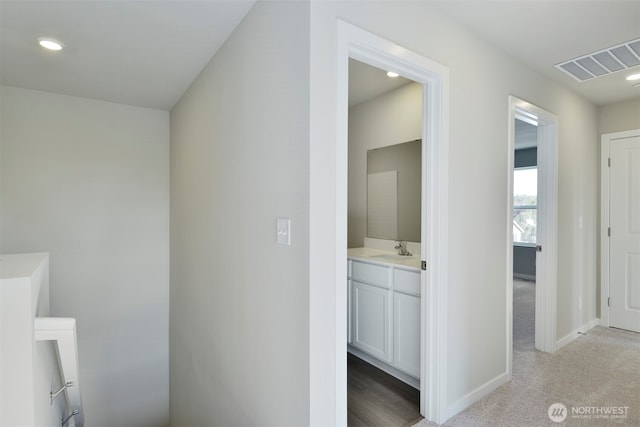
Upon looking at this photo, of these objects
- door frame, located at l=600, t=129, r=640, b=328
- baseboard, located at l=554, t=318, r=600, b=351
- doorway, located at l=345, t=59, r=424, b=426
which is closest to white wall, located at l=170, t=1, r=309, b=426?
doorway, located at l=345, t=59, r=424, b=426

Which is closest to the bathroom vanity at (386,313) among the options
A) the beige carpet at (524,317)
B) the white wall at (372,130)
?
the white wall at (372,130)

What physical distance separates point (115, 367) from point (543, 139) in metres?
4.73

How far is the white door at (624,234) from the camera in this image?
350 centimetres

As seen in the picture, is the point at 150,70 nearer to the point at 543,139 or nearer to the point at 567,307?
the point at 543,139

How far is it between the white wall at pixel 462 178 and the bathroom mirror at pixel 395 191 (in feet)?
2.33

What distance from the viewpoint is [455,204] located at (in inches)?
81.2

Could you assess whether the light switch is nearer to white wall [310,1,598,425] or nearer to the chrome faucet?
white wall [310,1,598,425]

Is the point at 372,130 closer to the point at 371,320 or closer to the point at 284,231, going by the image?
the point at 371,320

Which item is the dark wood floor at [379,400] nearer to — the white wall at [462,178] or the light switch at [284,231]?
the white wall at [462,178]

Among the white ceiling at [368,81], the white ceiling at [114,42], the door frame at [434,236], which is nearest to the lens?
the white ceiling at [114,42]

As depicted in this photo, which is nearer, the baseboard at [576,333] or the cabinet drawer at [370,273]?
the cabinet drawer at [370,273]

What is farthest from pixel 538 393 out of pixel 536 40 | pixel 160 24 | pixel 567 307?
pixel 160 24

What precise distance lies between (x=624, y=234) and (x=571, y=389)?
217 cm

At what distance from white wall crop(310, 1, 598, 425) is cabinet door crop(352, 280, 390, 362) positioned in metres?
0.61
